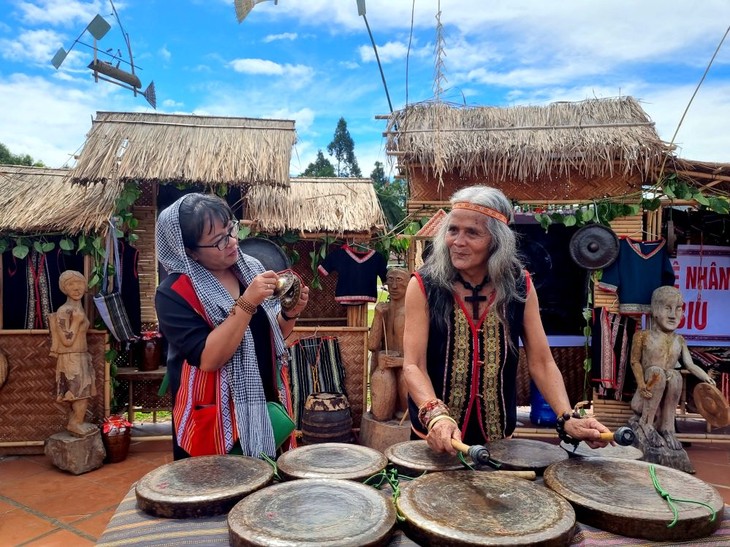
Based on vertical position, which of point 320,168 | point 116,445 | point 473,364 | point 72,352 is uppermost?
point 320,168

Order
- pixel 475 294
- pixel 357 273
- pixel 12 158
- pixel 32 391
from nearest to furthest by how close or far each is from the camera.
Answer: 1. pixel 475 294
2. pixel 32 391
3. pixel 357 273
4. pixel 12 158

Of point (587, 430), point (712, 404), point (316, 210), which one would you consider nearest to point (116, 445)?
point (316, 210)

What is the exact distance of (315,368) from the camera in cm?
531

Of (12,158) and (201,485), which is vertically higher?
(12,158)

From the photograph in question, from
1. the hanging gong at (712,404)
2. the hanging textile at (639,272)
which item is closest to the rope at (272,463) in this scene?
the hanging textile at (639,272)

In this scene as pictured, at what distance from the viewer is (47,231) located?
→ 482 cm

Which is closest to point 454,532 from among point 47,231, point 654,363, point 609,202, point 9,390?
point 654,363

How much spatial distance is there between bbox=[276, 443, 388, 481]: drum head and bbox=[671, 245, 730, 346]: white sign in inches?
207

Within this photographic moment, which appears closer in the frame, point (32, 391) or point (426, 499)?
point (426, 499)

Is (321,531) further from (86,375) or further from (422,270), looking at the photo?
(86,375)

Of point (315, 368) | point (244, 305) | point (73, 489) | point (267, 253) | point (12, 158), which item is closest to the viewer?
point (244, 305)

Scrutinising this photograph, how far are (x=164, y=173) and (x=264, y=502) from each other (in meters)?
4.12

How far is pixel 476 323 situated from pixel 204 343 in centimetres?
101

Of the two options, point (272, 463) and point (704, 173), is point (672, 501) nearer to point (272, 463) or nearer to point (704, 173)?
point (272, 463)
